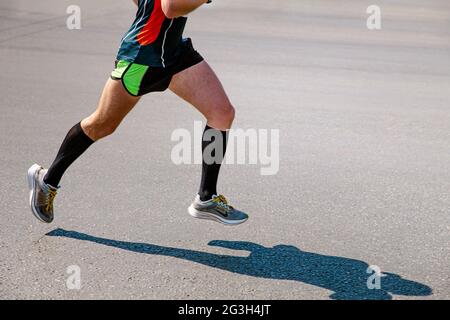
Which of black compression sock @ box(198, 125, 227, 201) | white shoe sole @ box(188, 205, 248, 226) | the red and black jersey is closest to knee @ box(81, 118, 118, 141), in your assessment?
the red and black jersey

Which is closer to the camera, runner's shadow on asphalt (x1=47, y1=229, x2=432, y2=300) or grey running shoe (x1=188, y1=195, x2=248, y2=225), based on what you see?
runner's shadow on asphalt (x1=47, y1=229, x2=432, y2=300)

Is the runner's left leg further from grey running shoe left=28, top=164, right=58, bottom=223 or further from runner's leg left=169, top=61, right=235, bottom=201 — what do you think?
grey running shoe left=28, top=164, right=58, bottom=223

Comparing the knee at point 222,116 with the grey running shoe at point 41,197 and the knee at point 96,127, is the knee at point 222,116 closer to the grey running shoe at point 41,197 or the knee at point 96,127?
the knee at point 96,127

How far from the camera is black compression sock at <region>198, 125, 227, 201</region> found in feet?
14.1

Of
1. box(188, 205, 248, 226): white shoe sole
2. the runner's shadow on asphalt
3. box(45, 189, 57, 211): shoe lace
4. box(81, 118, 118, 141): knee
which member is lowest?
the runner's shadow on asphalt

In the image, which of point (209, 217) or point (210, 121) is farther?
point (209, 217)

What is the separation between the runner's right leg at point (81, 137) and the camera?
415 cm

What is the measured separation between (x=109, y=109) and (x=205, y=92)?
540 millimetres

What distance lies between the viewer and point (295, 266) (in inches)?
160

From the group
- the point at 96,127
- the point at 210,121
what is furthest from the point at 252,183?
the point at 96,127

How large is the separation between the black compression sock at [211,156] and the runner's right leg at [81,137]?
1.52 feet

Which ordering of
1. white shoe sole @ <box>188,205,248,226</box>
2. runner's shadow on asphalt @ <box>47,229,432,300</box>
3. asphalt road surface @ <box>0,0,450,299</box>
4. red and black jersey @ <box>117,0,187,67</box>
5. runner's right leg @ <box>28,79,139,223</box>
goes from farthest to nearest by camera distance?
white shoe sole @ <box>188,205,248,226</box>, runner's right leg @ <box>28,79,139,223</box>, red and black jersey @ <box>117,0,187,67</box>, asphalt road surface @ <box>0,0,450,299</box>, runner's shadow on asphalt @ <box>47,229,432,300</box>

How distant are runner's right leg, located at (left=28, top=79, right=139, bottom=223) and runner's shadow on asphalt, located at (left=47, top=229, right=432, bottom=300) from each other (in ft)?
0.66

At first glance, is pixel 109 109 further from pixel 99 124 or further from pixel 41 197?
pixel 41 197
